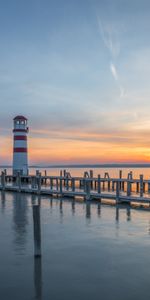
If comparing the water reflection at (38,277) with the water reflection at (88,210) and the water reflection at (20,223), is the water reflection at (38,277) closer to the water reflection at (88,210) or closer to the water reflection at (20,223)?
the water reflection at (20,223)

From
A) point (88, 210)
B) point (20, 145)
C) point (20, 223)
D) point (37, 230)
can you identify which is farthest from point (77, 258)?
point (20, 145)

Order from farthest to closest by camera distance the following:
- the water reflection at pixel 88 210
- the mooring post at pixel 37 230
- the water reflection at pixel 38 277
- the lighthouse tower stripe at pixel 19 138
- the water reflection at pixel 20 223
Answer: the lighthouse tower stripe at pixel 19 138
the water reflection at pixel 88 210
the water reflection at pixel 20 223
the mooring post at pixel 37 230
the water reflection at pixel 38 277

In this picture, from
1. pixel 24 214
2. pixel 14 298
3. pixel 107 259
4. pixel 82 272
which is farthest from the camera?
pixel 24 214

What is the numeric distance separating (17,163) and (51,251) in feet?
86.0

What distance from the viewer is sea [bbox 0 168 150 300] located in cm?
707

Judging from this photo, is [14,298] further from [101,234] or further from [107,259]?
[101,234]

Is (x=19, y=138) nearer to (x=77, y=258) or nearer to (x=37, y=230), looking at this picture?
(x=37, y=230)

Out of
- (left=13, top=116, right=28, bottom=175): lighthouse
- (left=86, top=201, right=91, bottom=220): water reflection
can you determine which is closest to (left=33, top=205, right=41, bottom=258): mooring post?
(left=86, top=201, right=91, bottom=220): water reflection

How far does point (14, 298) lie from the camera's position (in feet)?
21.9

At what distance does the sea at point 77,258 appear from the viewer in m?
7.07

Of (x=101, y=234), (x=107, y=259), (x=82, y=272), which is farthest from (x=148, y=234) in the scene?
(x=82, y=272)

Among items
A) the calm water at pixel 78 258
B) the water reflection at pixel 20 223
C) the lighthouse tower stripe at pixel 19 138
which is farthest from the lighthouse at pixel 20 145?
the calm water at pixel 78 258

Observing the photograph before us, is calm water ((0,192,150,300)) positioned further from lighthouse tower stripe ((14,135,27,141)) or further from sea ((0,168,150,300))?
lighthouse tower stripe ((14,135,27,141))

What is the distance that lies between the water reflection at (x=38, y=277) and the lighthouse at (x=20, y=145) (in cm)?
2657
